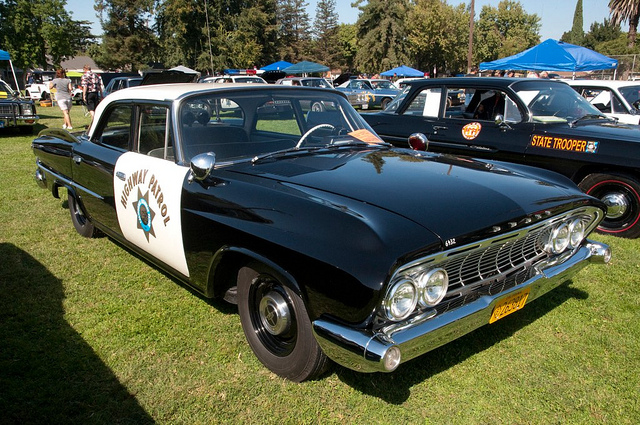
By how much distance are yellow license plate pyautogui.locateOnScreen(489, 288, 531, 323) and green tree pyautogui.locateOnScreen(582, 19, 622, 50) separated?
89.9m

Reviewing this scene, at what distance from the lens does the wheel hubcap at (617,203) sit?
4949 mm

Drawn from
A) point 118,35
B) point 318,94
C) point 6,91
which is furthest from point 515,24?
point 318,94

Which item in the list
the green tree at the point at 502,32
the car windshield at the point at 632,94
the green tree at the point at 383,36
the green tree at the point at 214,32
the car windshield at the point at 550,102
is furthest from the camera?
the green tree at the point at 502,32

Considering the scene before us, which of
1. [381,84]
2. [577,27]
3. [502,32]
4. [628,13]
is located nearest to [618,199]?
[381,84]

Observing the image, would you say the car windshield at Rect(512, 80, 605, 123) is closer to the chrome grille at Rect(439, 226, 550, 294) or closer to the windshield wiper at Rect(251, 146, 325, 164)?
the chrome grille at Rect(439, 226, 550, 294)

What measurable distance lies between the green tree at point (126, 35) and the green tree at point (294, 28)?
690 inches

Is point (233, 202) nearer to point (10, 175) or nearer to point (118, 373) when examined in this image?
point (118, 373)

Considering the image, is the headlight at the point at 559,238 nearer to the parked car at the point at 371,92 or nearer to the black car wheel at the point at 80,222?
the black car wheel at the point at 80,222

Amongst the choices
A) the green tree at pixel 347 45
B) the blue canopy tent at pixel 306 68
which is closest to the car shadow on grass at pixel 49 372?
the blue canopy tent at pixel 306 68

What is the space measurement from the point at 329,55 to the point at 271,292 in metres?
84.3

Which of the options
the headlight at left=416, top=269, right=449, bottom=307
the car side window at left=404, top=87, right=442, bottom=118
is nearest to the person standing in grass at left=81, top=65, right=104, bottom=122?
the car side window at left=404, top=87, right=442, bottom=118

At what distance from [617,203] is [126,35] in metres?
60.1

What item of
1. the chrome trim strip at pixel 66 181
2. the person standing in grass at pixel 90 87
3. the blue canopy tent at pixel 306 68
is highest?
the blue canopy tent at pixel 306 68

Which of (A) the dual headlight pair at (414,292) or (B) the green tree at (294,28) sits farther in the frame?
(B) the green tree at (294,28)
